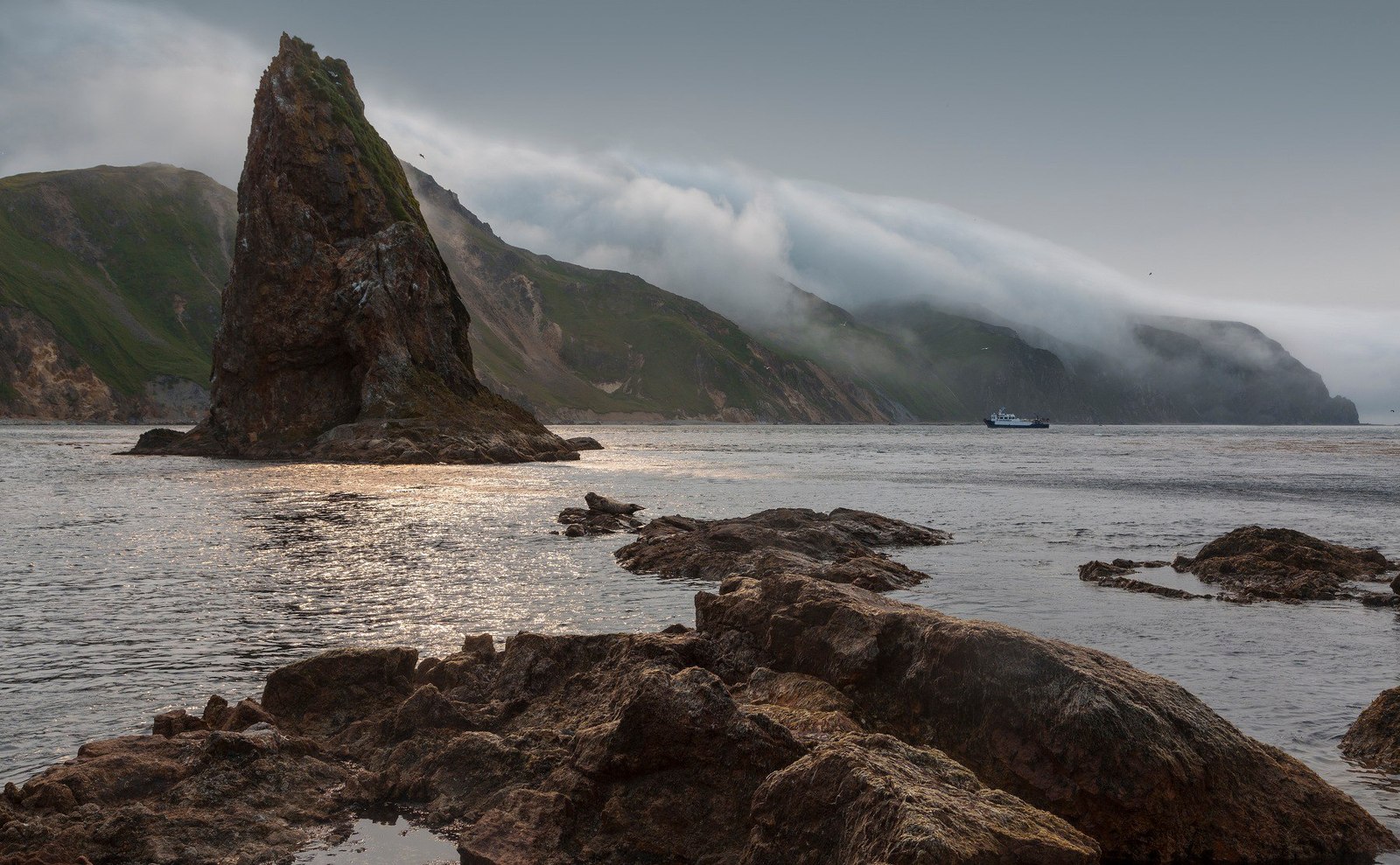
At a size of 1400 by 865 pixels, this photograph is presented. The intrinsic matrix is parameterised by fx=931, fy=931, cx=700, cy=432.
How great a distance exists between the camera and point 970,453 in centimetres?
13325

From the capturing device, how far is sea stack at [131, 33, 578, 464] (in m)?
100

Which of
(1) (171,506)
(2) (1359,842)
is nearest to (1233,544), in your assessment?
(2) (1359,842)

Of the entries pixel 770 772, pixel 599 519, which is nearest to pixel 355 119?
pixel 599 519

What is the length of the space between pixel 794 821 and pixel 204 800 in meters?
6.30

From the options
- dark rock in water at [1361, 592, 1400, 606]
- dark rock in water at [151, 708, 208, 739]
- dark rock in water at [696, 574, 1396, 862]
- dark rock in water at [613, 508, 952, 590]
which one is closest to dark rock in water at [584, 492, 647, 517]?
dark rock in water at [613, 508, 952, 590]

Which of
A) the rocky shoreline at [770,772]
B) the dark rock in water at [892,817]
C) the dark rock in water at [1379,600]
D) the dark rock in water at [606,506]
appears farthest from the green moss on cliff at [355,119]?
the dark rock in water at [892,817]

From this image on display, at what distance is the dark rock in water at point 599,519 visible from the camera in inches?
1551

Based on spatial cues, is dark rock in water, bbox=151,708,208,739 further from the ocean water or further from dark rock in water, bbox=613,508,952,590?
dark rock in water, bbox=613,508,952,590

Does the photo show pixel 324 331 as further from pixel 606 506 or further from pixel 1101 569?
pixel 1101 569

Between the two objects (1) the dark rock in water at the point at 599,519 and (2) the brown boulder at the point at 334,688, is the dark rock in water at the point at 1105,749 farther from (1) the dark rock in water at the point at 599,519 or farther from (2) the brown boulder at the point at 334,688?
(1) the dark rock in water at the point at 599,519

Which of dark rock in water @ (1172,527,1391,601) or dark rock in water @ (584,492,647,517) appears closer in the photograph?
dark rock in water @ (1172,527,1391,601)

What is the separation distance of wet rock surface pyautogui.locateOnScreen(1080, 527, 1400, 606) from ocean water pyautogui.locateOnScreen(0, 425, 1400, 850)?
98 centimetres

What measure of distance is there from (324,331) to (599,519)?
7369 cm

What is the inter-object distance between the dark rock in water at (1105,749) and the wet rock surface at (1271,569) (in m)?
16.6
